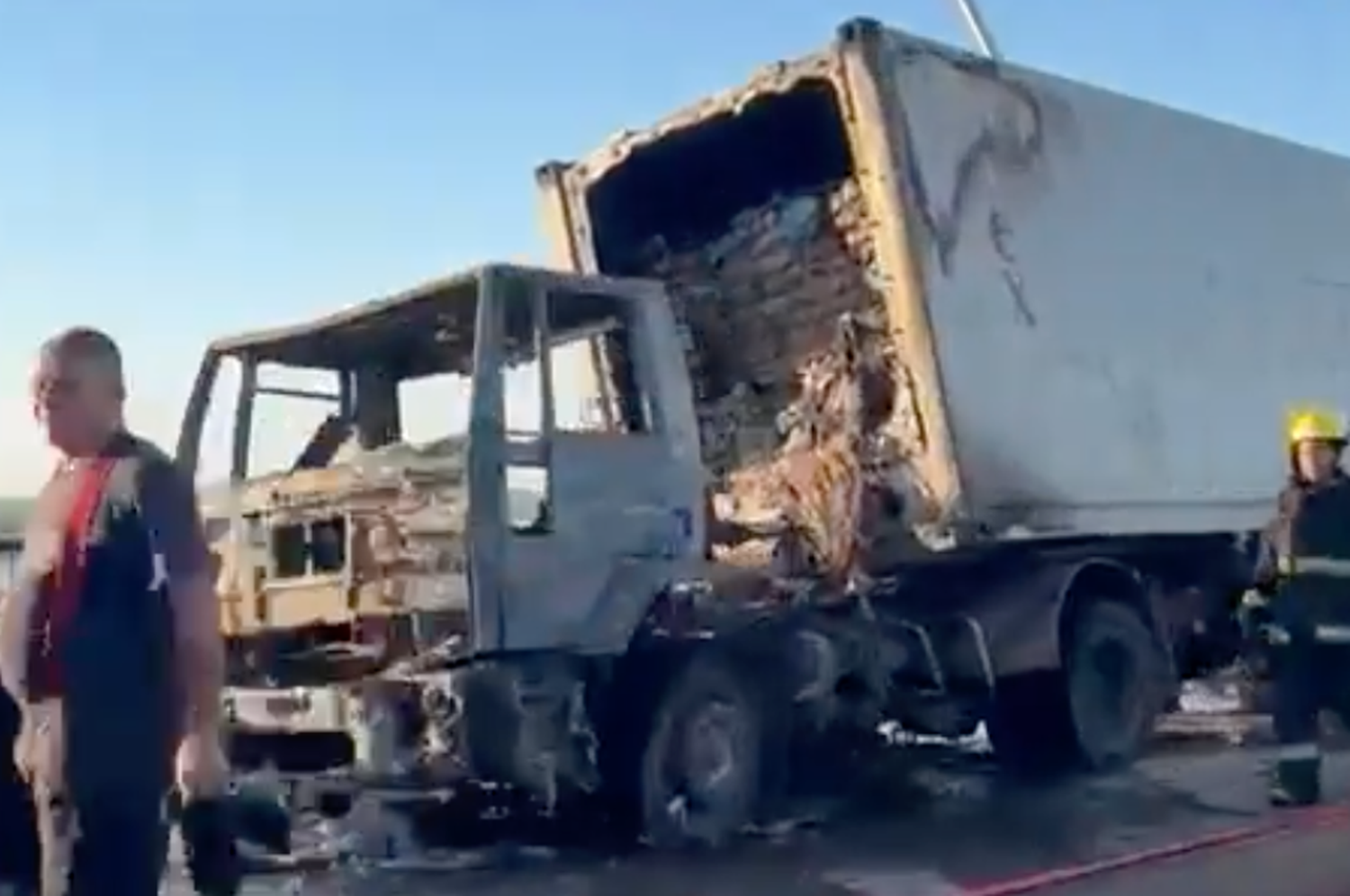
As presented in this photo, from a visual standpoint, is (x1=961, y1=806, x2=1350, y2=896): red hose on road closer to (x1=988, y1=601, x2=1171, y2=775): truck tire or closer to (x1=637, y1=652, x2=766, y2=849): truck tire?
(x1=637, y1=652, x2=766, y2=849): truck tire

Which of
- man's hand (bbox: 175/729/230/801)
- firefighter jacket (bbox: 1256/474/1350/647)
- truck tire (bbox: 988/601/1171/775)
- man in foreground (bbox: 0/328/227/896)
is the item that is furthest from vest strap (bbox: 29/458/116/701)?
truck tire (bbox: 988/601/1171/775)

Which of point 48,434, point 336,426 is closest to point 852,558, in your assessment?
point 336,426

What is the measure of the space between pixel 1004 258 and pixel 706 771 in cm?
312

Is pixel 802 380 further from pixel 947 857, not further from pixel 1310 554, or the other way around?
pixel 947 857

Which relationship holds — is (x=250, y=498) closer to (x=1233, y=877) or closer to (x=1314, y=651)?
(x=1233, y=877)

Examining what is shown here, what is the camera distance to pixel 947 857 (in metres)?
7.77

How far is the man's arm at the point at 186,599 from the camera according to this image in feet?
12.4

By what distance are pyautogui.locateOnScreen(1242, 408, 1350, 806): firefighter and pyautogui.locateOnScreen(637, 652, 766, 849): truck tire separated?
2430 mm

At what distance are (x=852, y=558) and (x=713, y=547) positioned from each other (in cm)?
65

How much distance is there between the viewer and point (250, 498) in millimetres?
7965

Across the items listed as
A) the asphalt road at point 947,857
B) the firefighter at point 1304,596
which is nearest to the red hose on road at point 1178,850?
the asphalt road at point 947,857

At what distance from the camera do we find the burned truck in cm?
741

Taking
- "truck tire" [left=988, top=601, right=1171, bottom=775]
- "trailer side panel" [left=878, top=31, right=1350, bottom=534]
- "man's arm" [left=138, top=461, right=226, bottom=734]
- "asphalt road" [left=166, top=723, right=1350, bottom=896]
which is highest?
"trailer side panel" [left=878, top=31, right=1350, bottom=534]

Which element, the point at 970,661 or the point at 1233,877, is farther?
the point at 970,661
